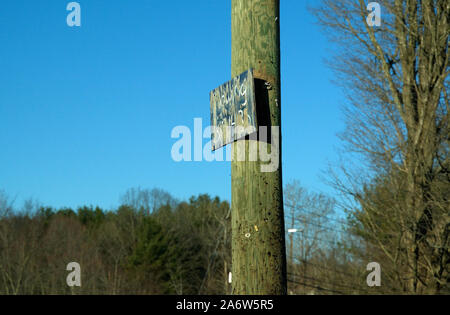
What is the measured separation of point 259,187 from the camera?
2570 millimetres

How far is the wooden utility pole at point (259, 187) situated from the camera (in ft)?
8.23

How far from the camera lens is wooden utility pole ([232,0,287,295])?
8.23ft

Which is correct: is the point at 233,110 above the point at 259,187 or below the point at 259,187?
above

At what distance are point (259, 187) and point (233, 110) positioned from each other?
43 centimetres

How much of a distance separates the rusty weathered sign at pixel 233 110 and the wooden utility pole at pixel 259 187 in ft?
0.21

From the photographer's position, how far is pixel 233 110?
2.67 m

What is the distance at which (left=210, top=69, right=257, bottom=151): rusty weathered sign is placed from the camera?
2.55m

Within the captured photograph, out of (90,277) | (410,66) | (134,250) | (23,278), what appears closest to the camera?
(410,66)

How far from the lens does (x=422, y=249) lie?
35.5ft

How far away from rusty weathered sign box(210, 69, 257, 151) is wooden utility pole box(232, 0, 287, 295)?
63mm

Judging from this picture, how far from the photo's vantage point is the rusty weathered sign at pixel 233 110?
8.38 ft
